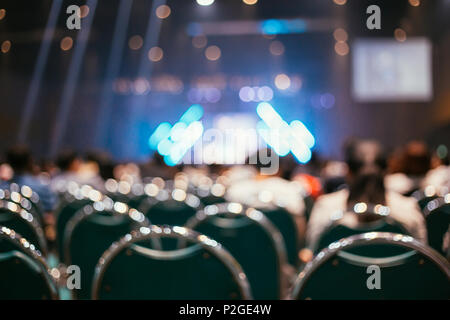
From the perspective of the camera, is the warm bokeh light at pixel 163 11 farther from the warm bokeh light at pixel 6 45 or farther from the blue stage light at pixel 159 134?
the warm bokeh light at pixel 6 45

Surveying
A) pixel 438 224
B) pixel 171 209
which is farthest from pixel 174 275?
pixel 171 209

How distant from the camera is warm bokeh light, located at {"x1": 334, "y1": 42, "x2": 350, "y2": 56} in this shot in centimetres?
1777

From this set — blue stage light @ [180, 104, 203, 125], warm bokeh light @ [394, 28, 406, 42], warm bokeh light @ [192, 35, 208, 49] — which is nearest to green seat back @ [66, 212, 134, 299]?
warm bokeh light @ [394, 28, 406, 42]

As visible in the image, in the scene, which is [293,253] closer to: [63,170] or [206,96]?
[63,170]

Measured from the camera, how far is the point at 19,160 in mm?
5148

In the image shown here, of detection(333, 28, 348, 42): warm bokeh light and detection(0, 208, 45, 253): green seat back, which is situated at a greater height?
detection(333, 28, 348, 42): warm bokeh light

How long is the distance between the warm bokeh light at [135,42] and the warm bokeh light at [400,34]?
6.66 meters

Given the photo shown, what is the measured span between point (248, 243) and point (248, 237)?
0.03 metres

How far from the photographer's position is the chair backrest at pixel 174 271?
1639mm

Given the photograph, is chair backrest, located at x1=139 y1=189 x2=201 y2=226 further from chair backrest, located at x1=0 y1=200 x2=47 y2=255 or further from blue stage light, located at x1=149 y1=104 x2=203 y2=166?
blue stage light, located at x1=149 y1=104 x2=203 y2=166

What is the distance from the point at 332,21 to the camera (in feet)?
60.4

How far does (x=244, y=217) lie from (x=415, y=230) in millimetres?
1013

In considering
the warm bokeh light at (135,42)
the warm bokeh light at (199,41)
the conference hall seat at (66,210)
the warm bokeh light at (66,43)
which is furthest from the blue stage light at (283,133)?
the conference hall seat at (66,210)

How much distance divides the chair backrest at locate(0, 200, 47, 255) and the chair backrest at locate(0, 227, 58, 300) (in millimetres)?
790
